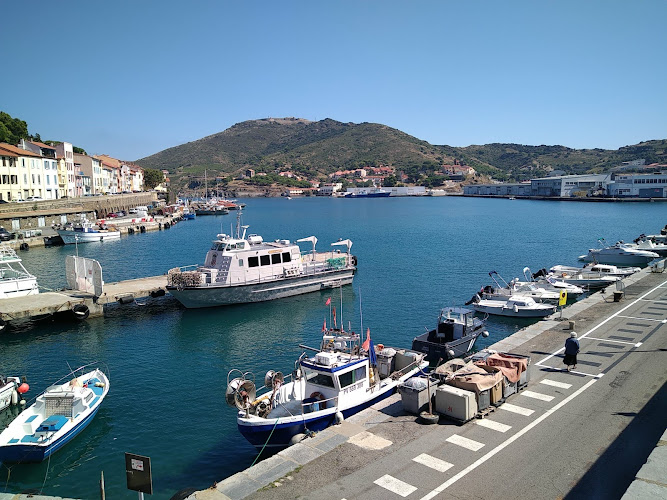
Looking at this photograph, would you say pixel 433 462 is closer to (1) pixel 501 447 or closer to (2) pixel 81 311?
(1) pixel 501 447

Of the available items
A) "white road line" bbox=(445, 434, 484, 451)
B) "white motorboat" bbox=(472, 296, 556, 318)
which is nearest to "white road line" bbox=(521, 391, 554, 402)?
"white road line" bbox=(445, 434, 484, 451)

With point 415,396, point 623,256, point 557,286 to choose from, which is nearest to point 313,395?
point 415,396

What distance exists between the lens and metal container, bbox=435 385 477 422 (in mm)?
13352

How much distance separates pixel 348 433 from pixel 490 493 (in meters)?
4.16

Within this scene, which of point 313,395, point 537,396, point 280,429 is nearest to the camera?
point 280,429

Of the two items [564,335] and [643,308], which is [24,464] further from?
[643,308]

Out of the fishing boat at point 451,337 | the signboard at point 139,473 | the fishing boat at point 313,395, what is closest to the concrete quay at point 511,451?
the fishing boat at point 313,395

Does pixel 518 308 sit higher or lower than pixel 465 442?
lower

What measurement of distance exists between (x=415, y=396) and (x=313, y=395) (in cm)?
346

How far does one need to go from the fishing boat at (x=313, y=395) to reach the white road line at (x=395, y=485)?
122 inches

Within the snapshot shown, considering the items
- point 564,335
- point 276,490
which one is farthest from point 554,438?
point 564,335

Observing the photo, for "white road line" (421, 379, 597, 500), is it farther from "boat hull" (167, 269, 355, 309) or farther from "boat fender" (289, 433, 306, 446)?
"boat hull" (167, 269, 355, 309)

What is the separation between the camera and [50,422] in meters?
16.1

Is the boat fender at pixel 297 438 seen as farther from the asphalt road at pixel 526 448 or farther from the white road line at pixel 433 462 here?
the white road line at pixel 433 462
